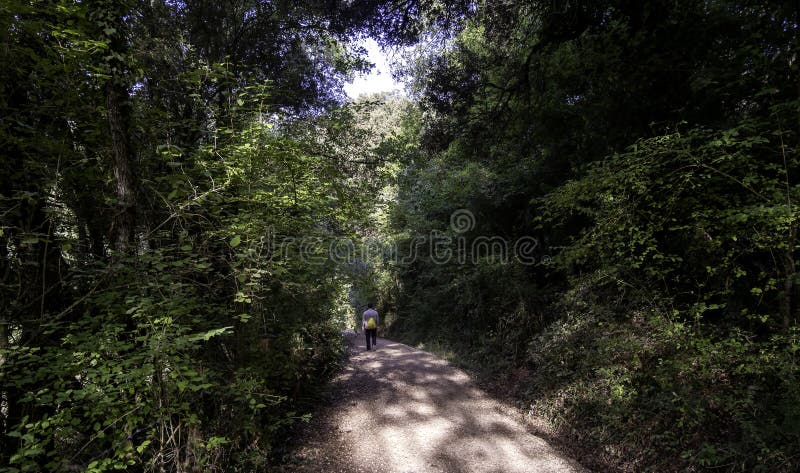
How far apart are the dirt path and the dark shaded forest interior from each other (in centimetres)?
62

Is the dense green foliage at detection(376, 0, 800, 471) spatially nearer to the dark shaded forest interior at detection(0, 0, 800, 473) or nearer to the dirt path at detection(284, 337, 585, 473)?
the dark shaded forest interior at detection(0, 0, 800, 473)

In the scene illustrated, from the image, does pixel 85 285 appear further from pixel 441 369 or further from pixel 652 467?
pixel 441 369

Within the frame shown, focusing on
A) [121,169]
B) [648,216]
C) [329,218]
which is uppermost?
[121,169]

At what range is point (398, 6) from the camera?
23.7 ft

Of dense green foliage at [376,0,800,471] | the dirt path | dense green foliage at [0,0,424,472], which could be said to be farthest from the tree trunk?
dense green foliage at [376,0,800,471]

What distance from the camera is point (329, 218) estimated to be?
17.2 feet

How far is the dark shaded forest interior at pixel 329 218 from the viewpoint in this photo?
3062 mm

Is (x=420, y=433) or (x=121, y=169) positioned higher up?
(x=121, y=169)

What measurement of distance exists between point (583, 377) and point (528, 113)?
215 inches

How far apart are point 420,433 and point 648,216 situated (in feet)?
16.0

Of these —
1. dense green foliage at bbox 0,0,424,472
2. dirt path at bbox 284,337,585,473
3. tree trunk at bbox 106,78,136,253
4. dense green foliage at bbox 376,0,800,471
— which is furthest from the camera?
dirt path at bbox 284,337,585,473

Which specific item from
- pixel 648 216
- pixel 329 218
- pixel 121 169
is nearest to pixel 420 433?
pixel 329 218

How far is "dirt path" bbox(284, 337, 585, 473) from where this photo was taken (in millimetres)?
4930

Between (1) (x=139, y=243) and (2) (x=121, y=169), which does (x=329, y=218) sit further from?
(2) (x=121, y=169)
